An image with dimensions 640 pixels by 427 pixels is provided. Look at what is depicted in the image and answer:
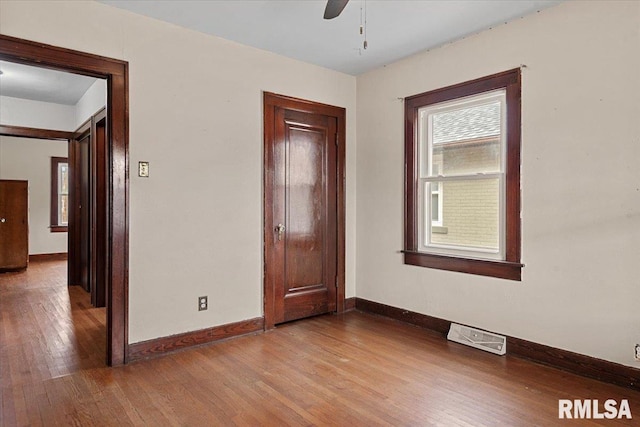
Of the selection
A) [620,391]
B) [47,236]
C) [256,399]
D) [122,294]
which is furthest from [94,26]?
[47,236]

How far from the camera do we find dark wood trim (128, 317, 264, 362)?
3045 mm

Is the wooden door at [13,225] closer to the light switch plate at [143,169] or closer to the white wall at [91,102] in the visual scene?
the white wall at [91,102]

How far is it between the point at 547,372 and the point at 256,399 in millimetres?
2018

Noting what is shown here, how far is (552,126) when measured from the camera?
2.92 metres

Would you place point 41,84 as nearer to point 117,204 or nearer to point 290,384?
point 117,204

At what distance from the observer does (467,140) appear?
139 inches

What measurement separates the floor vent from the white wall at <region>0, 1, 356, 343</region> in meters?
1.78

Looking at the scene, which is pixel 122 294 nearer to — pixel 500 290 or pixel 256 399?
pixel 256 399

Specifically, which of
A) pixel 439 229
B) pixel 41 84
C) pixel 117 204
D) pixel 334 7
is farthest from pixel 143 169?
pixel 41 84

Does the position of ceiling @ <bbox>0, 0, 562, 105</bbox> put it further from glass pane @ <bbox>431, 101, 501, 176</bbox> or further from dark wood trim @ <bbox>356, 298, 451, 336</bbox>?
dark wood trim @ <bbox>356, 298, 451, 336</bbox>

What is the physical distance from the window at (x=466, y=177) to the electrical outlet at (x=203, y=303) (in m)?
1.94

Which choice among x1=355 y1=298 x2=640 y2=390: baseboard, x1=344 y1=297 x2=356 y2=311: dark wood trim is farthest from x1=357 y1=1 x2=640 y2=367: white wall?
x1=344 y1=297 x2=356 y2=311: dark wood trim

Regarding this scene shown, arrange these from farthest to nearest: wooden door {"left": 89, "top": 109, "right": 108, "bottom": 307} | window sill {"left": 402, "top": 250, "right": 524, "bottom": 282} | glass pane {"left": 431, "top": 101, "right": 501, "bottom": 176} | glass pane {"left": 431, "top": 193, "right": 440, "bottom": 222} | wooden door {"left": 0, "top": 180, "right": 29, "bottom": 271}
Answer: wooden door {"left": 0, "top": 180, "right": 29, "bottom": 271} → wooden door {"left": 89, "top": 109, "right": 108, "bottom": 307} → glass pane {"left": 431, "top": 193, "right": 440, "bottom": 222} → glass pane {"left": 431, "top": 101, "right": 501, "bottom": 176} → window sill {"left": 402, "top": 250, "right": 524, "bottom": 282}

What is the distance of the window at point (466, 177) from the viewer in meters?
3.16
